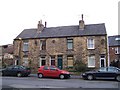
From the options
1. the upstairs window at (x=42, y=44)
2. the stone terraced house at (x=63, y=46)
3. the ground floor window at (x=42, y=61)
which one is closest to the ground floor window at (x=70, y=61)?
the stone terraced house at (x=63, y=46)

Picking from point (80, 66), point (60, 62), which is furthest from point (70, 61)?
point (80, 66)

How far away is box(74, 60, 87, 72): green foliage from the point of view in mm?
31131

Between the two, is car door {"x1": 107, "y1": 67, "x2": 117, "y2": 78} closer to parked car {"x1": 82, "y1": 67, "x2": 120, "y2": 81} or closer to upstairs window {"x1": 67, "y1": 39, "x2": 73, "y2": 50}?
parked car {"x1": 82, "y1": 67, "x2": 120, "y2": 81}

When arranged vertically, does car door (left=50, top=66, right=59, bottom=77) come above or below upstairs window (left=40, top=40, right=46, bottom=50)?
below

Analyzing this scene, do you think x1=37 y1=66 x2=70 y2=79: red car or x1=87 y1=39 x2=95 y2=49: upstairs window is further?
x1=87 y1=39 x2=95 y2=49: upstairs window

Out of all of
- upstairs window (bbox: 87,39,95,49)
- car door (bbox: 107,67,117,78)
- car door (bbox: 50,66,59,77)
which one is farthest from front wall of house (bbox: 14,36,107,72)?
car door (bbox: 107,67,117,78)

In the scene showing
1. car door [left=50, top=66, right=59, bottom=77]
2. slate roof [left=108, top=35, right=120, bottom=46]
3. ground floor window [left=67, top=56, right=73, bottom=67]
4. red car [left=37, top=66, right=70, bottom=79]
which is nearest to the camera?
red car [left=37, top=66, right=70, bottom=79]

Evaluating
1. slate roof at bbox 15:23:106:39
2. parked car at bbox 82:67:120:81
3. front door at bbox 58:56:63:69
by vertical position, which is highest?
slate roof at bbox 15:23:106:39

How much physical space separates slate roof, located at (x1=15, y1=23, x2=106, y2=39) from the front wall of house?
78 centimetres

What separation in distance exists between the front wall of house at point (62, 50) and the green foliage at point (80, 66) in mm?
705

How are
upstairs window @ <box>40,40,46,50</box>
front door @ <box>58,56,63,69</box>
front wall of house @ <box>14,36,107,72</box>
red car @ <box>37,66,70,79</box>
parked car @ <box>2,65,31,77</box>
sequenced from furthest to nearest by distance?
upstairs window @ <box>40,40,46,50</box>
front door @ <box>58,56,63,69</box>
front wall of house @ <box>14,36,107,72</box>
parked car @ <box>2,65,31,77</box>
red car @ <box>37,66,70,79</box>

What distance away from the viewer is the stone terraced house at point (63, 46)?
1255 inches

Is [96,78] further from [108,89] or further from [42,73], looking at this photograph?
[108,89]

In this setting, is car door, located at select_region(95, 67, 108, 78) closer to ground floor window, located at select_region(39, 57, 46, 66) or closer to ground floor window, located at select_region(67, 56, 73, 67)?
ground floor window, located at select_region(67, 56, 73, 67)
